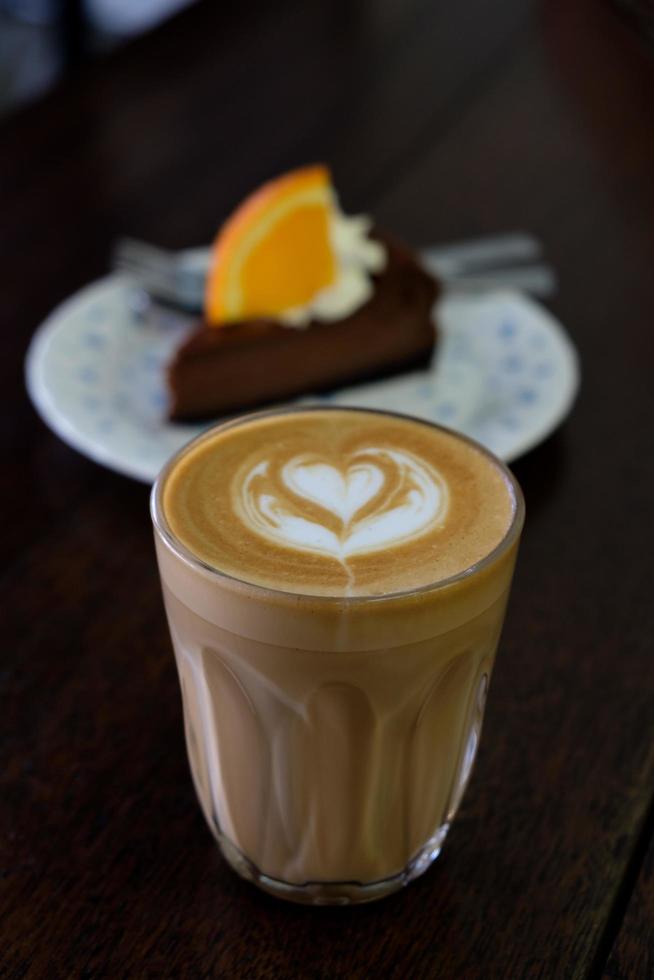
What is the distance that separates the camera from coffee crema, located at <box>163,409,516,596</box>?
0.54 meters

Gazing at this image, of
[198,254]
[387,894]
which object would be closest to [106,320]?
[198,254]

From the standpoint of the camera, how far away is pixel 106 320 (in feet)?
3.89

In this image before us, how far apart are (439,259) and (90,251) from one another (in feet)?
1.26

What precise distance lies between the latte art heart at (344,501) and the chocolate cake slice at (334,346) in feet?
1.89

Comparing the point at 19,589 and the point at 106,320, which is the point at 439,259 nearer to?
the point at 106,320

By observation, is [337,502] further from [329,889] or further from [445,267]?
[445,267]

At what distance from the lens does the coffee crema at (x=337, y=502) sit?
545 mm

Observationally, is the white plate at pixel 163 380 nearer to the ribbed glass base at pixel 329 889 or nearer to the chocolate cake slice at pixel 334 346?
the chocolate cake slice at pixel 334 346

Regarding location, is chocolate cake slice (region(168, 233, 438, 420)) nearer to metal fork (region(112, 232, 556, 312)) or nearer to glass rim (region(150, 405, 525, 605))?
metal fork (region(112, 232, 556, 312))

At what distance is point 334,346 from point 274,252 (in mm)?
144

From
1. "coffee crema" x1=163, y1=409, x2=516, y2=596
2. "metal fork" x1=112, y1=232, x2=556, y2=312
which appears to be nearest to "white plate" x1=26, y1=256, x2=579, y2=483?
"metal fork" x1=112, y1=232, x2=556, y2=312

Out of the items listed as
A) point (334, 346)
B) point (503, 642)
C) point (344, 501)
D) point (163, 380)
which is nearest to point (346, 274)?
point (334, 346)

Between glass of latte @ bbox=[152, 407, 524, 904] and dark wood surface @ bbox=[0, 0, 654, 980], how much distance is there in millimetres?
39

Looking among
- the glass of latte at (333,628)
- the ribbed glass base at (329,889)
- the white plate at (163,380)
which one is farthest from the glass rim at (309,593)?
the white plate at (163,380)
